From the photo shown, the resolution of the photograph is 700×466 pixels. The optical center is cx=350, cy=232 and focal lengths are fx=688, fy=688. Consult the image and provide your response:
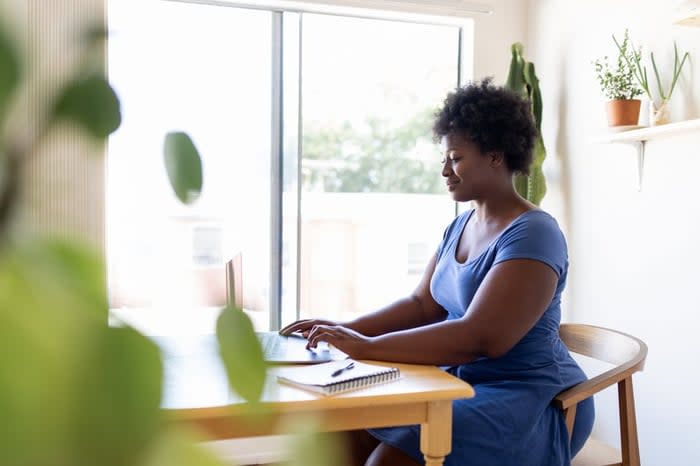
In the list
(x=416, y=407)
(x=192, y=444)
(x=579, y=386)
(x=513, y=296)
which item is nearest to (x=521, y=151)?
(x=513, y=296)

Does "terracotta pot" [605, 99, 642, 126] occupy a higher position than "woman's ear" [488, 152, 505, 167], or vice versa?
"terracotta pot" [605, 99, 642, 126]

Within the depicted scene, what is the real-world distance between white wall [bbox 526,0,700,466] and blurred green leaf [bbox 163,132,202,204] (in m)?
2.35

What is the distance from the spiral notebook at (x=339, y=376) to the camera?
134 centimetres

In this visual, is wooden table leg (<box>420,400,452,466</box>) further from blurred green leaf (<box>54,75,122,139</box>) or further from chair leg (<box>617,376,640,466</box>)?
blurred green leaf (<box>54,75,122,139</box>)

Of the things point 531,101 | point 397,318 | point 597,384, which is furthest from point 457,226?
point 531,101

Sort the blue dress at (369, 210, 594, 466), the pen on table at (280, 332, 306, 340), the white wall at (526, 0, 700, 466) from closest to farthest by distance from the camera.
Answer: the blue dress at (369, 210, 594, 466), the pen on table at (280, 332, 306, 340), the white wall at (526, 0, 700, 466)

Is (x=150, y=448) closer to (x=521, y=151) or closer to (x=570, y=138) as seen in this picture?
(x=521, y=151)

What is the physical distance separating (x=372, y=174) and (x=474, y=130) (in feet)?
4.08

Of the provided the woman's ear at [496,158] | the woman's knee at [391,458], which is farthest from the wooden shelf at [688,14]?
the woman's knee at [391,458]

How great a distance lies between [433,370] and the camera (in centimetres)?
156

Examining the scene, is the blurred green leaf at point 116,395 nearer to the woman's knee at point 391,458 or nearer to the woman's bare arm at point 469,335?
the woman's bare arm at point 469,335

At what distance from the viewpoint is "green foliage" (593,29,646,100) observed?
242 cm

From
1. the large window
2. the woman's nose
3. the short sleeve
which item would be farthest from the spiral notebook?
the large window

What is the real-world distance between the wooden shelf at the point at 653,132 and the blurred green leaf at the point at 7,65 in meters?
2.29
